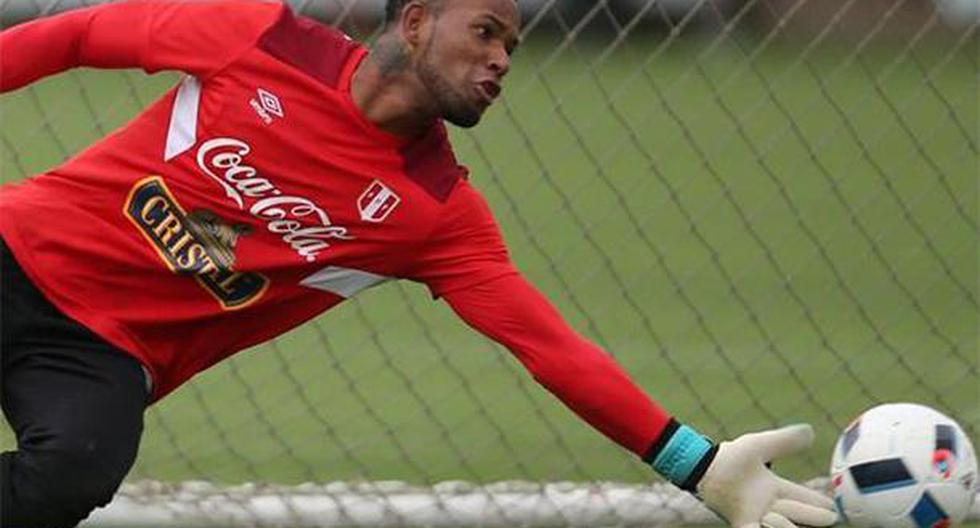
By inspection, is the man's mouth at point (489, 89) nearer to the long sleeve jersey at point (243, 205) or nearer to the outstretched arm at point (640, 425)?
the long sleeve jersey at point (243, 205)

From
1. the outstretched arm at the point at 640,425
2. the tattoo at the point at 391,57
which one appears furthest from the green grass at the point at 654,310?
the tattoo at the point at 391,57

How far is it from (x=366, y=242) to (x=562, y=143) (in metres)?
7.66

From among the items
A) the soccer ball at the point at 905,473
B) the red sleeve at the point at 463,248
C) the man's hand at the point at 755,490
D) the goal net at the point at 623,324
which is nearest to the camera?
the man's hand at the point at 755,490

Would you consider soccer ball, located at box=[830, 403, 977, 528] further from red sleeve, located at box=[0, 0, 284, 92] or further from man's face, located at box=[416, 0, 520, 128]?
red sleeve, located at box=[0, 0, 284, 92]

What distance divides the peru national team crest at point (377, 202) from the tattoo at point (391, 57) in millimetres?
230

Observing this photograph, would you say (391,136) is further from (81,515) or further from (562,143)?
(562,143)

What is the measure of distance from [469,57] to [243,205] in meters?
0.54

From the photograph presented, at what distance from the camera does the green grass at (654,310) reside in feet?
22.9

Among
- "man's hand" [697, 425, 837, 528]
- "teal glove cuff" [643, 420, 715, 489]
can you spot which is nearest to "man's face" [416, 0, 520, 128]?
"teal glove cuff" [643, 420, 715, 489]

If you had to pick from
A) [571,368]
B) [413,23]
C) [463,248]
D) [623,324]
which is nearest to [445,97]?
[413,23]

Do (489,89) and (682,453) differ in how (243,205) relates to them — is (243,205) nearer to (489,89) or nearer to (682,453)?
(489,89)

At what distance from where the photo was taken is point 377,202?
492 centimetres

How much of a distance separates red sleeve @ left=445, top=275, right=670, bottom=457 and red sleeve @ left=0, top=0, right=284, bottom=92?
72 centimetres

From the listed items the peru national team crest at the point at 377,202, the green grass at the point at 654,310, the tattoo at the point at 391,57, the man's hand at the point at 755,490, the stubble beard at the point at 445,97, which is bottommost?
the green grass at the point at 654,310
